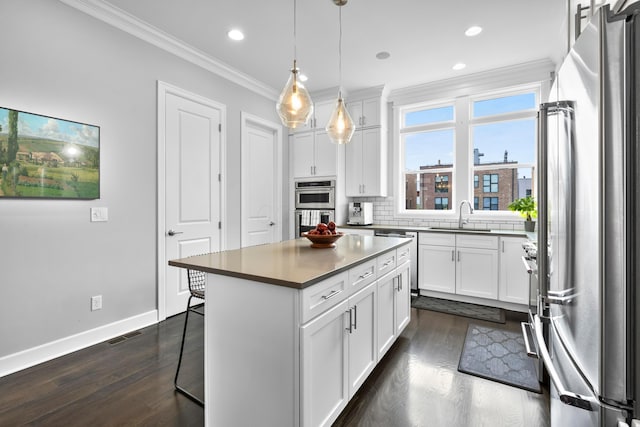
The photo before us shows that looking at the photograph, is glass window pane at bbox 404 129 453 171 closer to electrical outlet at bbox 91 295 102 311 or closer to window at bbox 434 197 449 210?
window at bbox 434 197 449 210

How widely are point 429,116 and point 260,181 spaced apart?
107 inches

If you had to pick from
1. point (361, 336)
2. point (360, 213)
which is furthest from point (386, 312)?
point (360, 213)

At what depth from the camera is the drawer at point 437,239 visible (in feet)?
12.5

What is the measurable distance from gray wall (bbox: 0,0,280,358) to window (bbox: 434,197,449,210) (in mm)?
3668

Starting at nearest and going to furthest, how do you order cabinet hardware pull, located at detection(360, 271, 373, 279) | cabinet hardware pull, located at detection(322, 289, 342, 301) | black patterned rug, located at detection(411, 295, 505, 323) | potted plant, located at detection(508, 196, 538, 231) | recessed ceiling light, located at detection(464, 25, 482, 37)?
cabinet hardware pull, located at detection(322, 289, 342, 301), cabinet hardware pull, located at detection(360, 271, 373, 279), recessed ceiling light, located at detection(464, 25, 482, 37), black patterned rug, located at detection(411, 295, 505, 323), potted plant, located at detection(508, 196, 538, 231)

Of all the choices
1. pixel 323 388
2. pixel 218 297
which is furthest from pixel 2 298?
pixel 323 388

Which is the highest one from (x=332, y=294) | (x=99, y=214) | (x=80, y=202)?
(x=80, y=202)

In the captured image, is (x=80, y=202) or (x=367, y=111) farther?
(x=367, y=111)

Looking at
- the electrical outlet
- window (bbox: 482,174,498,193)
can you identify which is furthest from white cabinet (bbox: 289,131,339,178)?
the electrical outlet

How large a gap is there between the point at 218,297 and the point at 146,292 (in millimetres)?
1991

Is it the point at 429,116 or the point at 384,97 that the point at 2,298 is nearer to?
the point at 384,97

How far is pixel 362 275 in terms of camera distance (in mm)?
1917

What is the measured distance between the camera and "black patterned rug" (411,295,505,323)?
132 inches

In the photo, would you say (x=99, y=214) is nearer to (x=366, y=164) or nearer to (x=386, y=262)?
(x=386, y=262)
